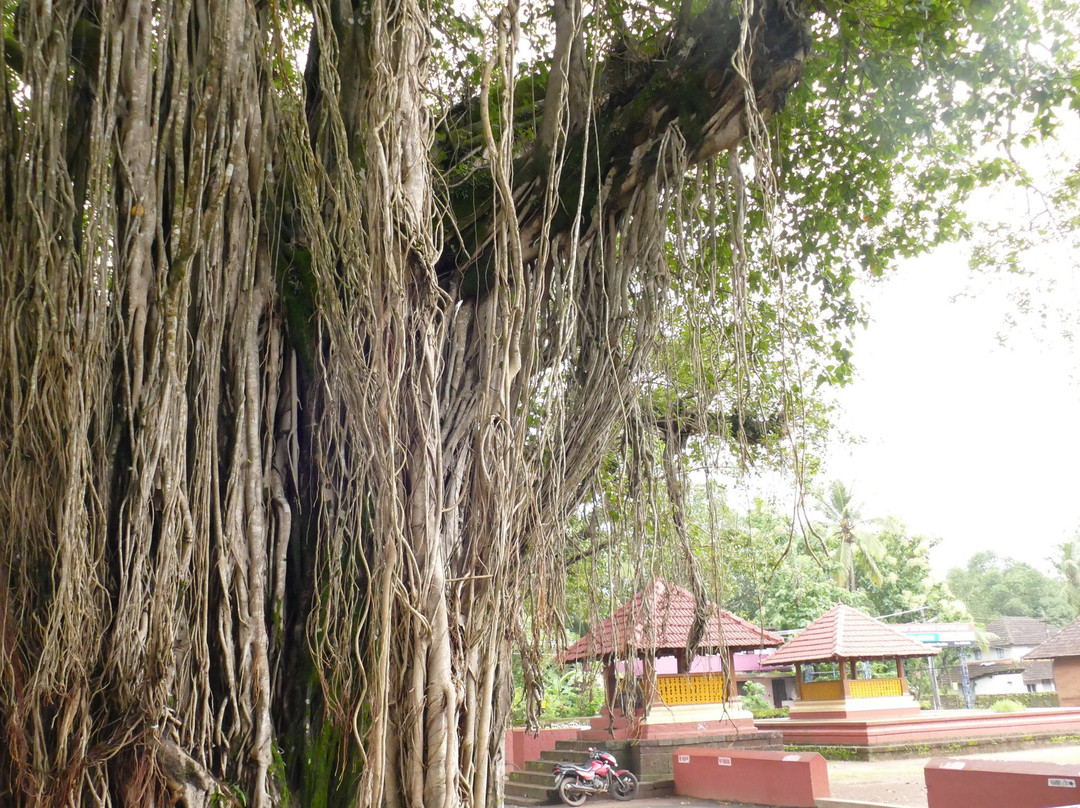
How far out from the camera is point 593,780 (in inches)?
316

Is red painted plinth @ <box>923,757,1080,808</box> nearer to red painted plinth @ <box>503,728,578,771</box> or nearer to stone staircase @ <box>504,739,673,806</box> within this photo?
stone staircase @ <box>504,739,673,806</box>

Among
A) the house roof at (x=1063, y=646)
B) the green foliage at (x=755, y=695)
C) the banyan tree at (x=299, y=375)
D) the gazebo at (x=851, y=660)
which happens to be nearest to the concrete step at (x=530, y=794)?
the gazebo at (x=851, y=660)

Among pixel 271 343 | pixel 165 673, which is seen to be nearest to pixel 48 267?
pixel 271 343

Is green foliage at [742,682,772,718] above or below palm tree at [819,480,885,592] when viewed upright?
below

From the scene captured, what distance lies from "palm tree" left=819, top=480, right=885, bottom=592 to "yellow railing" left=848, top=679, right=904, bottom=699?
33.0ft

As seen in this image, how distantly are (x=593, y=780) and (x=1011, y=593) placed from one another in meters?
31.5

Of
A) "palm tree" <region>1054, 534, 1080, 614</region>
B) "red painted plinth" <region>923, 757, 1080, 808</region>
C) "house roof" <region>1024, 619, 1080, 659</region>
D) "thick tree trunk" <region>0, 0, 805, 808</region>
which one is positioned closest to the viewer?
"thick tree trunk" <region>0, 0, 805, 808</region>

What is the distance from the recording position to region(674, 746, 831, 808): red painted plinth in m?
6.88

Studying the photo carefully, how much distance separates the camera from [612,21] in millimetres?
3289

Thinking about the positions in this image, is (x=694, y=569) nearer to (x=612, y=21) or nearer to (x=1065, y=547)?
(x=612, y=21)

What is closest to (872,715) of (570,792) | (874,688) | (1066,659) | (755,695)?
(874,688)

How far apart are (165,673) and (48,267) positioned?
40.0 inches

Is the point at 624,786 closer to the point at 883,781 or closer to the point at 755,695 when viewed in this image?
the point at 883,781

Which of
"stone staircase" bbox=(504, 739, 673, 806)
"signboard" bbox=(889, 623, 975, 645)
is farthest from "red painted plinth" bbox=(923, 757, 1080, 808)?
"signboard" bbox=(889, 623, 975, 645)
